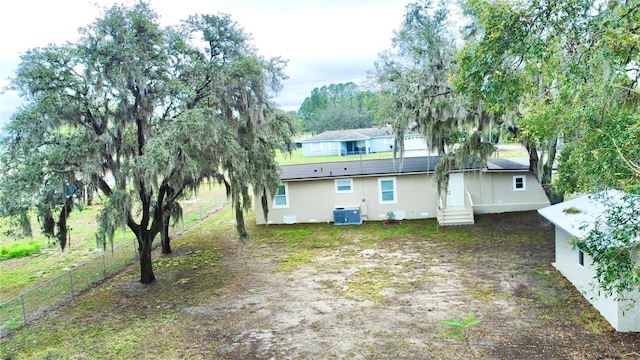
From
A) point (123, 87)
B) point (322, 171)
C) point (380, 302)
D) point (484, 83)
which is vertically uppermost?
point (123, 87)

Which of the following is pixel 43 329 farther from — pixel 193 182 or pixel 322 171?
pixel 322 171

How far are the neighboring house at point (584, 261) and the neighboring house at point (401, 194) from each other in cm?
590

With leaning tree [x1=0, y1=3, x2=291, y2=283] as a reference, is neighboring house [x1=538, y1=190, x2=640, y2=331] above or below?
below

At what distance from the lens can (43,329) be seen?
853 cm

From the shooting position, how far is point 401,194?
16828mm

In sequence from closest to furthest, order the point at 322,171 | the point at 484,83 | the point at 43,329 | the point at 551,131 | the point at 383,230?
the point at 484,83
the point at 551,131
the point at 43,329
the point at 383,230
the point at 322,171

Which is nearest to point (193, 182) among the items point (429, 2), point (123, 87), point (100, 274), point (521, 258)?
point (123, 87)

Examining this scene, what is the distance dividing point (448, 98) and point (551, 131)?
5102 millimetres

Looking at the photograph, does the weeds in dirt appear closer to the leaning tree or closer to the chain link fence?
the leaning tree

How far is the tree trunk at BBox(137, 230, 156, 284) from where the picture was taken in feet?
35.4

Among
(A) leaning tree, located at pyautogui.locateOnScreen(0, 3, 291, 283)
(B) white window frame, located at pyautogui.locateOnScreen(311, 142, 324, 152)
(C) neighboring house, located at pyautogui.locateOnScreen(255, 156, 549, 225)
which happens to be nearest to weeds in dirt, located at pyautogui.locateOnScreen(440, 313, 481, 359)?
(A) leaning tree, located at pyautogui.locateOnScreen(0, 3, 291, 283)

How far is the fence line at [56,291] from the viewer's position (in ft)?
29.1

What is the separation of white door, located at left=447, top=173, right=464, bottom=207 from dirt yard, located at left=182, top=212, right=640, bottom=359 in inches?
152

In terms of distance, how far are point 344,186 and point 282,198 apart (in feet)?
9.00
